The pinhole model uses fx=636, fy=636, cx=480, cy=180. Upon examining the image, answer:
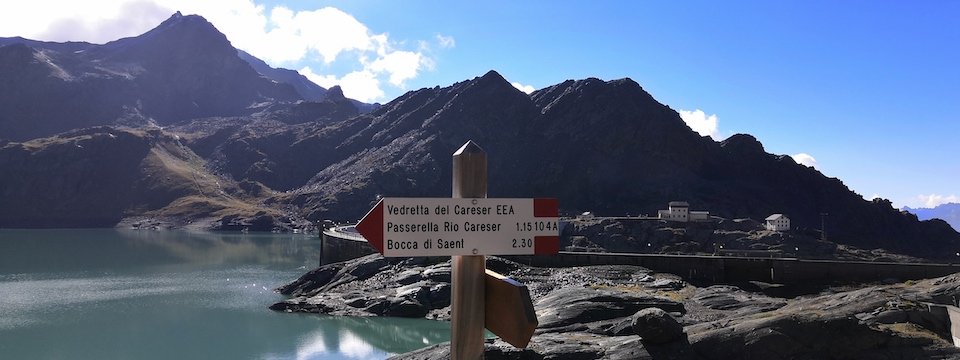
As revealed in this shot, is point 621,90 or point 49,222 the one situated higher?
point 621,90

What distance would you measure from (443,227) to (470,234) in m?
0.25

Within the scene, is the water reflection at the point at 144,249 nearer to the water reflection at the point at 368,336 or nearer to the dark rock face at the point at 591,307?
the water reflection at the point at 368,336

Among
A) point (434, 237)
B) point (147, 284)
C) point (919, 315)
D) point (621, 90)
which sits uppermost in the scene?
point (621, 90)

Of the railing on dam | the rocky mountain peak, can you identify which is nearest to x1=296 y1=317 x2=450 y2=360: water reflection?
the railing on dam

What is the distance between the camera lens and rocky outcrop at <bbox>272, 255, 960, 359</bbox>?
1817cm

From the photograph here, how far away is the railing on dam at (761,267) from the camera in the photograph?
42.2 m

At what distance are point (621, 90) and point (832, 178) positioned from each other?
175 ft

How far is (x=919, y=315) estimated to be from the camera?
21344 mm

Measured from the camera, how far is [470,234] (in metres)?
5.75

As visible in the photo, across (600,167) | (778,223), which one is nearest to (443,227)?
(778,223)

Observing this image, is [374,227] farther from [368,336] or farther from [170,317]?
[170,317]

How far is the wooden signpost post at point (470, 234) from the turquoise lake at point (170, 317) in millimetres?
33833

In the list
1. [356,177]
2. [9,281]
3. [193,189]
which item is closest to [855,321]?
[9,281]

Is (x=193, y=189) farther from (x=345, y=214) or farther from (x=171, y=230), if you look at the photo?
(x=345, y=214)
